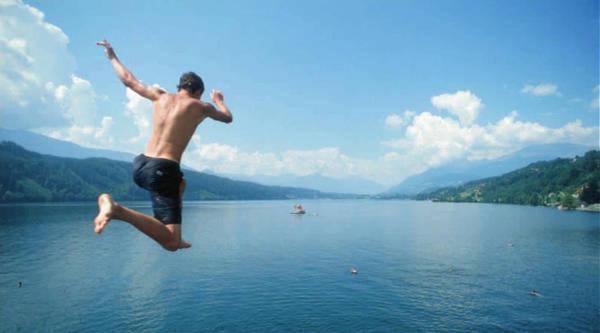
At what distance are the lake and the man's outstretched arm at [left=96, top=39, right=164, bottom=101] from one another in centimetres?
3026

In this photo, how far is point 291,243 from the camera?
74.9 metres

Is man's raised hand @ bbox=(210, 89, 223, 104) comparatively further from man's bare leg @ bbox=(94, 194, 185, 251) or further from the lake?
the lake

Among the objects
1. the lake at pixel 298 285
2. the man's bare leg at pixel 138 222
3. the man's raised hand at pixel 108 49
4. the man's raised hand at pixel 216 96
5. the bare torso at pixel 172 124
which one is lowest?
the lake at pixel 298 285

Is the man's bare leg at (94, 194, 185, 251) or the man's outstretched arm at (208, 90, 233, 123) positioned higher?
the man's outstretched arm at (208, 90, 233, 123)

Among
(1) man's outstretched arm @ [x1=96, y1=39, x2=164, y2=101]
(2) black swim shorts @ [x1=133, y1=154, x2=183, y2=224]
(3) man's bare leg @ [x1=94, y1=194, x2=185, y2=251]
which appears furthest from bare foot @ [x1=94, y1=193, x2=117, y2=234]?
(1) man's outstretched arm @ [x1=96, y1=39, x2=164, y2=101]

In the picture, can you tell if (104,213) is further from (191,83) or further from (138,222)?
(191,83)

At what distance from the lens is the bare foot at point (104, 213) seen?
12.4 feet

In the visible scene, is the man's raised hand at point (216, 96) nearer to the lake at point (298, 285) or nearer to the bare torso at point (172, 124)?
the bare torso at point (172, 124)

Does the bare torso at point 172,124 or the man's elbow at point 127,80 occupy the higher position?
the man's elbow at point 127,80

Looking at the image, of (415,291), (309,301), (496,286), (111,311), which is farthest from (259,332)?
(496,286)

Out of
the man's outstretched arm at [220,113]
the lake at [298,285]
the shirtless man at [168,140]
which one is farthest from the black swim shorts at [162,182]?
the lake at [298,285]

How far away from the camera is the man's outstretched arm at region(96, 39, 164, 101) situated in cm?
511

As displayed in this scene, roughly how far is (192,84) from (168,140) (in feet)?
3.00

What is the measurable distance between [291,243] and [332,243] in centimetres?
865
